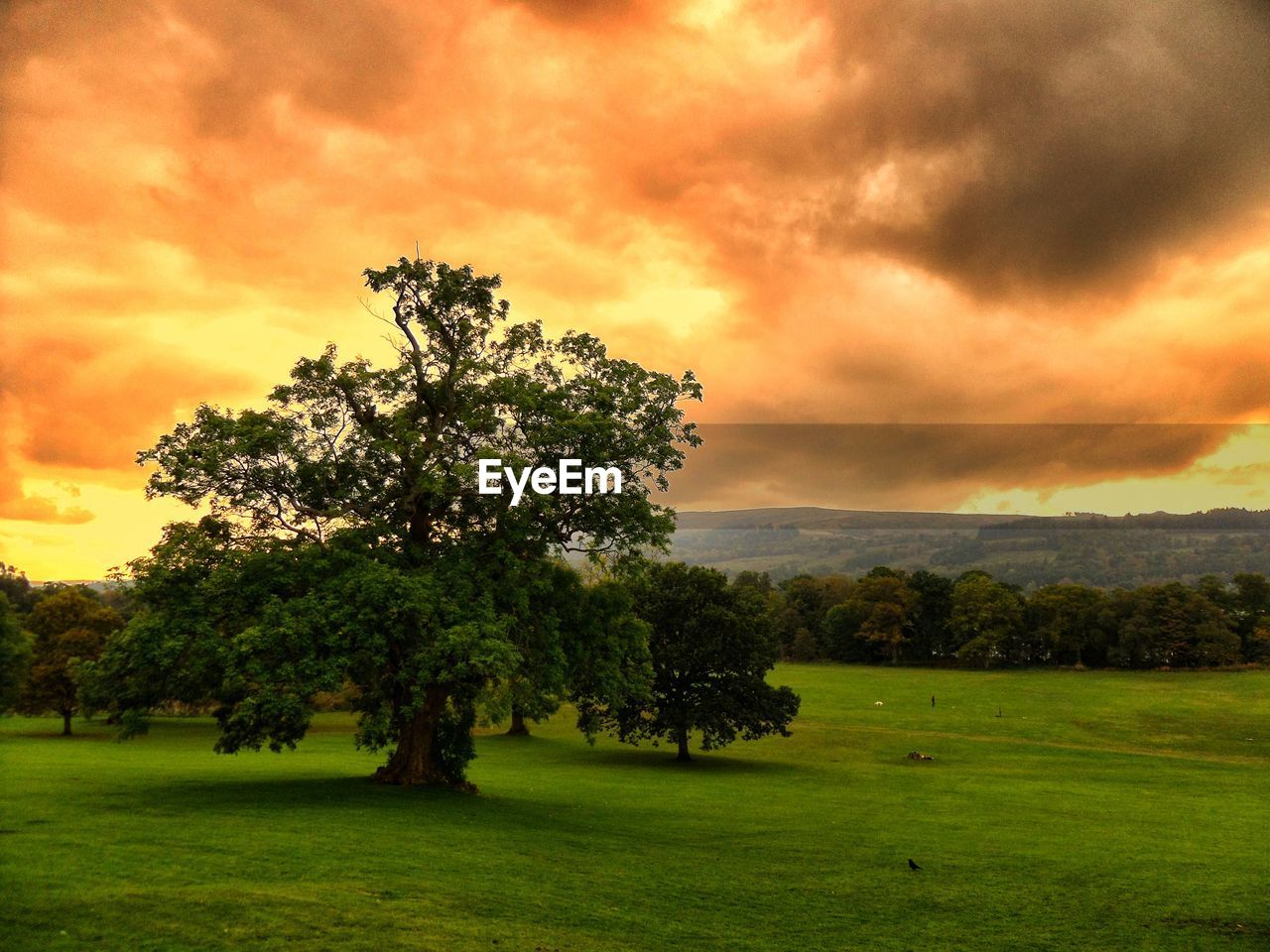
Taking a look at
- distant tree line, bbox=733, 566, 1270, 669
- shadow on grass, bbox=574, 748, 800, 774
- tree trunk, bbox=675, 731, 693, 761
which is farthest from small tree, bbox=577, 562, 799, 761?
distant tree line, bbox=733, 566, 1270, 669

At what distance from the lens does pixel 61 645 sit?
73.8 metres

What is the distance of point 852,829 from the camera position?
3300cm

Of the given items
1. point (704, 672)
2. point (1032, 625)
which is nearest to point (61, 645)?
point (704, 672)

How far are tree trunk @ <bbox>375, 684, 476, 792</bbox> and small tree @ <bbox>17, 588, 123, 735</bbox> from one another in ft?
160

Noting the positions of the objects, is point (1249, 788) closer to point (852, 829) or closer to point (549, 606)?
point (852, 829)

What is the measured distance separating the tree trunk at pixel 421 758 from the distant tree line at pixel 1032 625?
102472 millimetres

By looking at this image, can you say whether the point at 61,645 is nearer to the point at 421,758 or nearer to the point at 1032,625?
the point at 421,758

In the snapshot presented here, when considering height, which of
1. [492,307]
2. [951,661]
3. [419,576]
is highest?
[492,307]

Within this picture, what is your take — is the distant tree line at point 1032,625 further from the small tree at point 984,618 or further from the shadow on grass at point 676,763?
the shadow on grass at point 676,763

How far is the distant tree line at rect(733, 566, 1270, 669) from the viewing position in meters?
129

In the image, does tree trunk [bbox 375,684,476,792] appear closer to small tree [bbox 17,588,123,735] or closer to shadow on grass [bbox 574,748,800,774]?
shadow on grass [bbox 574,748,800,774]

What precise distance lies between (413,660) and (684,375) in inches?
626

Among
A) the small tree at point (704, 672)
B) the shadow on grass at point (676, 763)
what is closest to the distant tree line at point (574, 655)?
the small tree at point (704, 672)

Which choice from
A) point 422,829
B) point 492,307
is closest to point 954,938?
point 422,829
